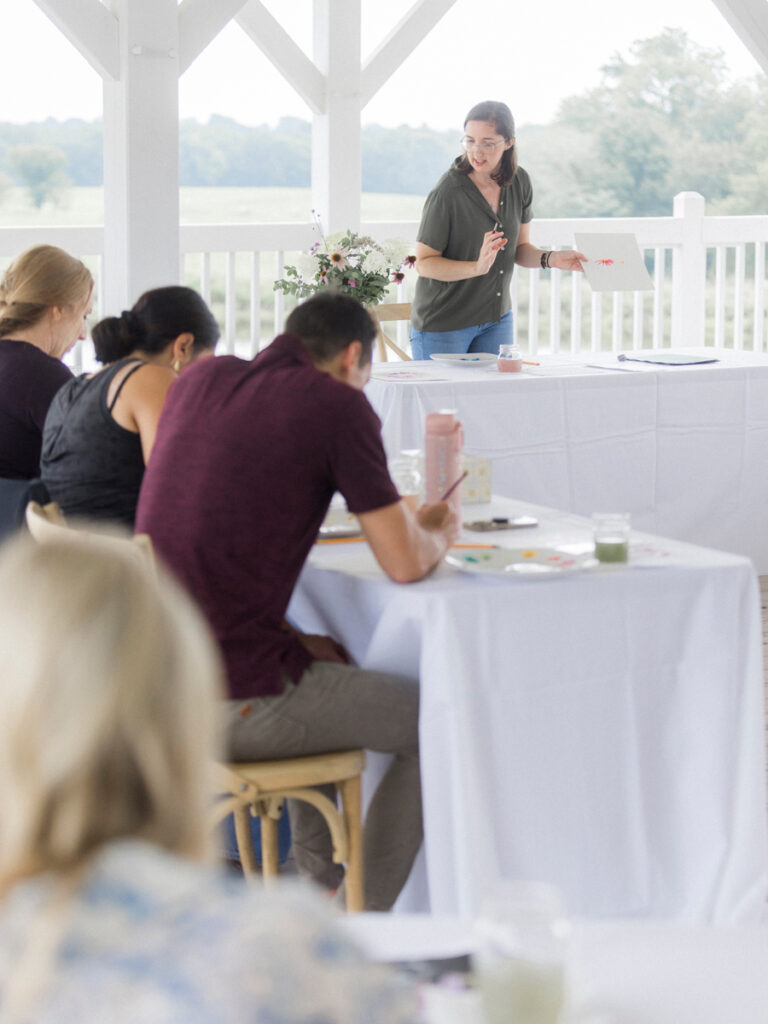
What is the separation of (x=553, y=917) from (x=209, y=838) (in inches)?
8.6

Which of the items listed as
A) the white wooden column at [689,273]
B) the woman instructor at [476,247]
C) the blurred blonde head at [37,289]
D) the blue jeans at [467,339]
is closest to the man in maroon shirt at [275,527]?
the blurred blonde head at [37,289]

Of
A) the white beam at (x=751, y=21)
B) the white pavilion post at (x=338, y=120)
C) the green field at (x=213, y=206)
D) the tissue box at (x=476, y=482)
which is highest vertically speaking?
the green field at (x=213, y=206)

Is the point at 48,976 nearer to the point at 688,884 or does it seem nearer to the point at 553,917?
the point at 553,917

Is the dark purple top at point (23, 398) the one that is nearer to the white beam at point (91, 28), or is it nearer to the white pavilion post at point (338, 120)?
the white beam at point (91, 28)

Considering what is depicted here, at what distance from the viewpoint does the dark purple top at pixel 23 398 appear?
2.90 meters

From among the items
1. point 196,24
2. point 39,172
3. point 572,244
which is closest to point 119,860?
point 196,24

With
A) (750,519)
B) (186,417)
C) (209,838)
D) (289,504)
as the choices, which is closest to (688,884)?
(289,504)

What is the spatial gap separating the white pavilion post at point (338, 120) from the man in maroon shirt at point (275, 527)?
3489 millimetres

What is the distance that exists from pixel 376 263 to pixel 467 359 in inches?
15.9

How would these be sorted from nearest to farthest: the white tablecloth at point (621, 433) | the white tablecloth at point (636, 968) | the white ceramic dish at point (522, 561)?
the white tablecloth at point (636, 968)
the white ceramic dish at point (522, 561)
the white tablecloth at point (621, 433)

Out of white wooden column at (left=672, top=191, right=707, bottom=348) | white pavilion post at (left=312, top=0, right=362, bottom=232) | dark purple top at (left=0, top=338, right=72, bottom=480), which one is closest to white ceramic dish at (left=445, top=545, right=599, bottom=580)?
dark purple top at (left=0, top=338, right=72, bottom=480)

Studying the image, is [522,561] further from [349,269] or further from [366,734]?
[349,269]

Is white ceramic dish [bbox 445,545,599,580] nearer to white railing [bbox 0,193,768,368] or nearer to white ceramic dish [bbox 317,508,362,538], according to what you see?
white ceramic dish [bbox 317,508,362,538]

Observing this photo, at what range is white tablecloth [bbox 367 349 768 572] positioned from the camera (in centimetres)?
396
